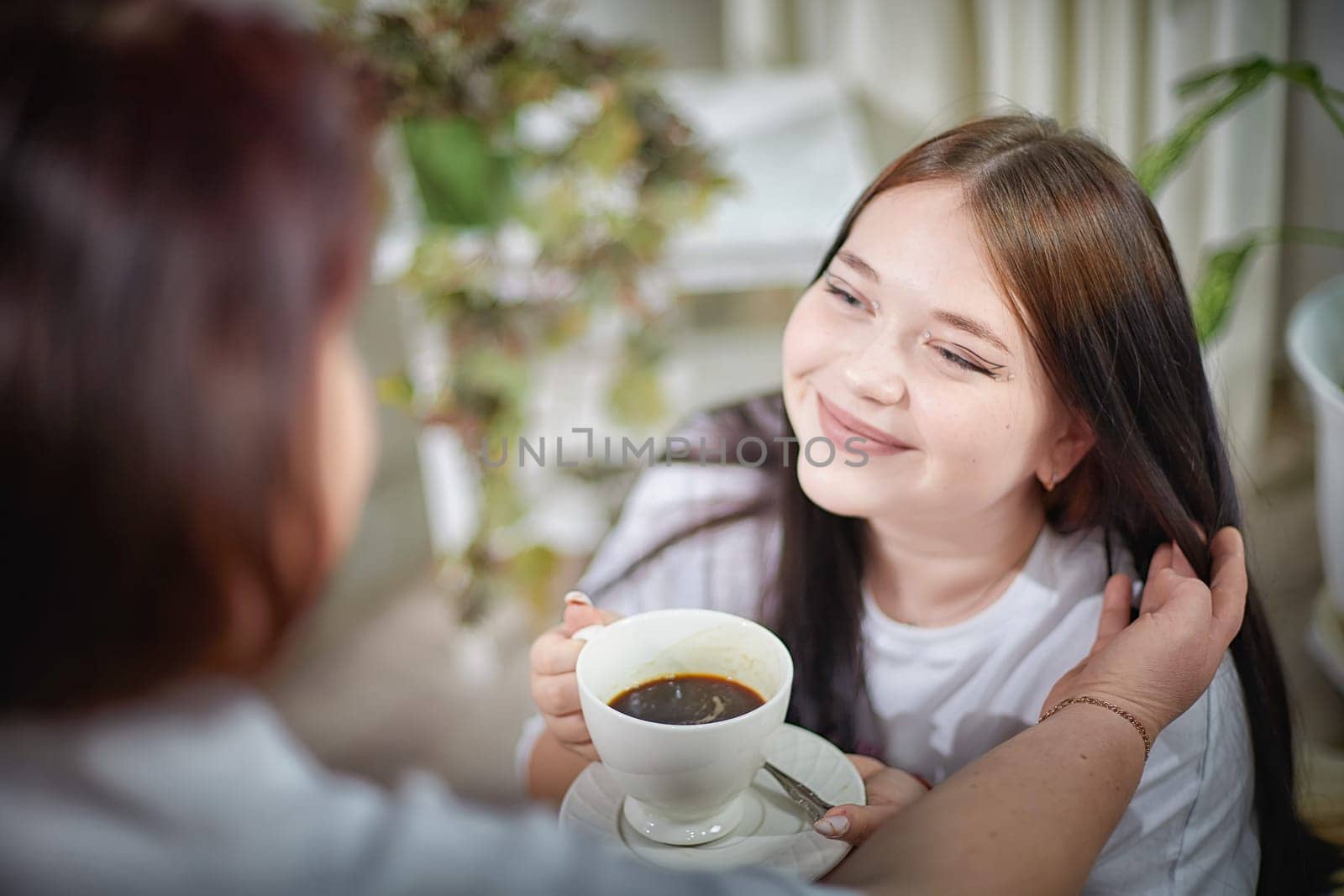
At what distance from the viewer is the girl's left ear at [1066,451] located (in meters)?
0.85

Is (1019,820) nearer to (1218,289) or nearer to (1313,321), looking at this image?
(1218,289)

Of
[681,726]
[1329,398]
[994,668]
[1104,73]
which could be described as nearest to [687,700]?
[681,726]

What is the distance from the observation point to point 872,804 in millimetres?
703

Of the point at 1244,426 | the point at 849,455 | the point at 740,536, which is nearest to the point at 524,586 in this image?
the point at 740,536

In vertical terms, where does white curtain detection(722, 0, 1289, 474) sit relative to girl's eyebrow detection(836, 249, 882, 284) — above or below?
below

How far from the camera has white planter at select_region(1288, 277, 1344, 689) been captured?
4.39ft

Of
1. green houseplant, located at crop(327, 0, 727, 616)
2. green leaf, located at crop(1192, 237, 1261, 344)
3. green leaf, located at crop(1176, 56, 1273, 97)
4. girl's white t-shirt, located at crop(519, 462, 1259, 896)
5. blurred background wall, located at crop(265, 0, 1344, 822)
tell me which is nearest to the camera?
girl's white t-shirt, located at crop(519, 462, 1259, 896)

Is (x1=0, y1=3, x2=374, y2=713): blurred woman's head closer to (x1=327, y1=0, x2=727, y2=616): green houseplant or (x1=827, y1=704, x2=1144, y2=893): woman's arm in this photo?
(x1=827, y1=704, x2=1144, y2=893): woman's arm

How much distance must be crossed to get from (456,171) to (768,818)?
1148 millimetres

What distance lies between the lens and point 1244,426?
7.31 feet

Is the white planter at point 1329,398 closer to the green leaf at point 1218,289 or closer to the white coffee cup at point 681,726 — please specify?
the green leaf at point 1218,289

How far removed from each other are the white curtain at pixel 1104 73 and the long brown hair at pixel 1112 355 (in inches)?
33.0

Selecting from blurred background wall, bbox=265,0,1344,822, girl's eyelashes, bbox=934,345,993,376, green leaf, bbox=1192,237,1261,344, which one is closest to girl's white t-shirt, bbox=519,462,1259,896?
girl's eyelashes, bbox=934,345,993,376

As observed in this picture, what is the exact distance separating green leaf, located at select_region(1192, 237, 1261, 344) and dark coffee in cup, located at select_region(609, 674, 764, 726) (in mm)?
945
